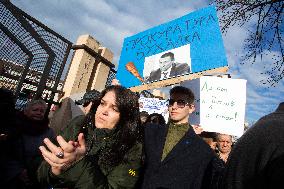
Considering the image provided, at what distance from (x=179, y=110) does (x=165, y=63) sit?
1.73 metres

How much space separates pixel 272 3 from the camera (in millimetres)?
5508

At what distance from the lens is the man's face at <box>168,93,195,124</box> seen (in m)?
3.13

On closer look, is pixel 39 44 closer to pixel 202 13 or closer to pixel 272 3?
pixel 202 13

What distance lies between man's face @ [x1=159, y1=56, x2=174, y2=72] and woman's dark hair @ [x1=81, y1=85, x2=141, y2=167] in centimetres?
229

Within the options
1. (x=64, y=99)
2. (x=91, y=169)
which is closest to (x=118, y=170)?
(x=91, y=169)

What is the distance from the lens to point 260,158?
3.13 ft

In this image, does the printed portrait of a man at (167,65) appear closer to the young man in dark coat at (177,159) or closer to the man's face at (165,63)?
the man's face at (165,63)

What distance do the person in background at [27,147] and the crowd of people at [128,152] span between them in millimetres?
10

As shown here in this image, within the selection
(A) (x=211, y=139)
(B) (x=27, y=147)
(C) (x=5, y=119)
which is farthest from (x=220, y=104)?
(C) (x=5, y=119)

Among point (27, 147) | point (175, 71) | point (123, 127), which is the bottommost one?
point (27, 147)

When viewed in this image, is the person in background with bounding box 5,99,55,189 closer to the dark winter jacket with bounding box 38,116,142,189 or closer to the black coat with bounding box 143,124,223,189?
the dark winter jacket with bounding box 38,116,142,189

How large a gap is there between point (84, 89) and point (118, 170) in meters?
4.60

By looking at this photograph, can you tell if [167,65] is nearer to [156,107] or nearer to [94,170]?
[156,107]

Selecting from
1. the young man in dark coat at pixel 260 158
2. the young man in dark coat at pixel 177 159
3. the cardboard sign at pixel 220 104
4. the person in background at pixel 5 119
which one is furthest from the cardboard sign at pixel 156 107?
the young man in dark coat at pixel 260 158
